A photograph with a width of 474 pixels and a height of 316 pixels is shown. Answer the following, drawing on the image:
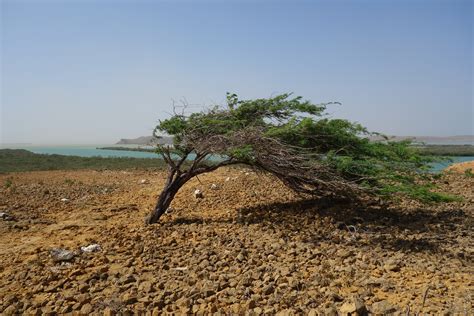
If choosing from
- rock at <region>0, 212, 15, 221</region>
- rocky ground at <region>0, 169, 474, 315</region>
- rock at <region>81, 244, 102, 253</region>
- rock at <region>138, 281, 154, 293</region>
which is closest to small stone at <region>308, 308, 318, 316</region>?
rocky ground at <region>0, 169, 474, 315</region>

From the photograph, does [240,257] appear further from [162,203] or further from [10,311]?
[162,203]

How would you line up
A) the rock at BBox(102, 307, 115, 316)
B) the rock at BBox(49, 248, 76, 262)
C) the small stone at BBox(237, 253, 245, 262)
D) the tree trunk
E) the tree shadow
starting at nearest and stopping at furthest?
the rock at BBox(102, 307, 115, 316) < the small stone at BBox(237, 253, 245, 262) < the rock at BBox(49, 248, 76, 262) < the tree shadow < the tree trunk

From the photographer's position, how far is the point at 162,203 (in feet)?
20.3

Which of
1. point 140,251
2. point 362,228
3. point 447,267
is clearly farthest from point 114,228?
point 447,267

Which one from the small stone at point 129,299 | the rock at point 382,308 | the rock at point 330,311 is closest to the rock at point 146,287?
the small stone at point 129,299

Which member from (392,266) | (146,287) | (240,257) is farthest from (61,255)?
(392,266)

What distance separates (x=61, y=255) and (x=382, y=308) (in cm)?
389

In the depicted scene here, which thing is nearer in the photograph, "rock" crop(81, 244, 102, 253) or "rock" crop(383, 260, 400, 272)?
"rock" crop(383, 260, 400, 272)

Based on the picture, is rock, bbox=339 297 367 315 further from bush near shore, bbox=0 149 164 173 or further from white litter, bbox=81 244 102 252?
bush near shore, bbox=0 149 164 173

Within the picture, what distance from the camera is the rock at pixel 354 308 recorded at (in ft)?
8.91

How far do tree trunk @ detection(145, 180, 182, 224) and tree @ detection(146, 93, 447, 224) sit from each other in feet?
0.06

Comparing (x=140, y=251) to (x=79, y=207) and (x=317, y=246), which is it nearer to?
(x=317, y=246)

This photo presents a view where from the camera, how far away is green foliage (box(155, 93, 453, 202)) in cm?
530

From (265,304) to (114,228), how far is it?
3714 mm
